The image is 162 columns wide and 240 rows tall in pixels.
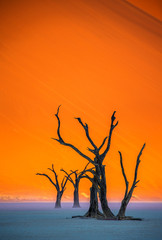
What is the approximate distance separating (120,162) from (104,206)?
10.0 feet

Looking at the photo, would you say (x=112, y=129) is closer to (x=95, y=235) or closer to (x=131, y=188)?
(x=131, y=188)

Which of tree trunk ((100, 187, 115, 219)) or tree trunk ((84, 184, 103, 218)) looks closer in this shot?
tree trunk ((100, 187, 115, 219))

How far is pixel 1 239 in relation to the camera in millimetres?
16781

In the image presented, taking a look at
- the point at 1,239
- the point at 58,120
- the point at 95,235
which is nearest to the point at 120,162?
the point at 58,120

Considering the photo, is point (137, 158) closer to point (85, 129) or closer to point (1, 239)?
point (85, 129)

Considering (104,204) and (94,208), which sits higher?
(104,204)

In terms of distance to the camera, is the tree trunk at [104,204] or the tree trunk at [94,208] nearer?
the tree trunk at [104,204]

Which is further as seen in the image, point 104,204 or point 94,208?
point 94,208

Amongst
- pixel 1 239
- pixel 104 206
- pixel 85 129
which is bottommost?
pixel 1 239

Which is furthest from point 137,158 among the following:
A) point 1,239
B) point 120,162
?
point 1,239

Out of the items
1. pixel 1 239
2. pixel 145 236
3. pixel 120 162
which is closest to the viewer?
pixel 1 239

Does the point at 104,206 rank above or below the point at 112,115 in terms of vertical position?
below

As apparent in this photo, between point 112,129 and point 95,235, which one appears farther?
point 112,129

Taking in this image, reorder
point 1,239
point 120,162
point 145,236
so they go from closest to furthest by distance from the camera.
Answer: point 1,239, point 145,236, point 120,162
